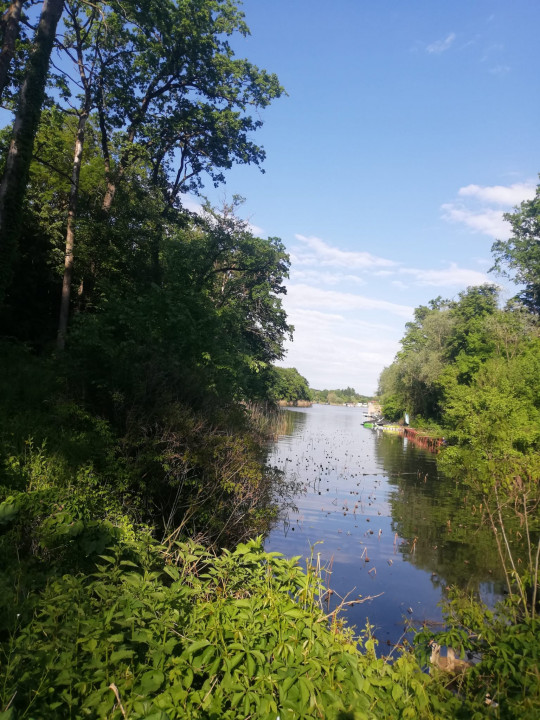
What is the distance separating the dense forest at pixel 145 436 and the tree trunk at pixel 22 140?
2.2 inches

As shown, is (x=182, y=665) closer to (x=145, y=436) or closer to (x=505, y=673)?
(x=505, y=673)

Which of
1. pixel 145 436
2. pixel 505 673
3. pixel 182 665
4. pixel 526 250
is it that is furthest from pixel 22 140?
pixel 526 250

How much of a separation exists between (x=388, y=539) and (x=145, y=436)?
29.7 feet

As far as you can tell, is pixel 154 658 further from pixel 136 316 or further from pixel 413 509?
pixel 413 509

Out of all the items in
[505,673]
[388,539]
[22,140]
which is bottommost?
[388,539]

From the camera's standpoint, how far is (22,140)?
1149 centimetres

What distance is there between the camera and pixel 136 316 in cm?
1348

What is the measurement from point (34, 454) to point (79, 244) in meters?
12.1

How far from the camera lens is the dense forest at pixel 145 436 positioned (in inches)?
105

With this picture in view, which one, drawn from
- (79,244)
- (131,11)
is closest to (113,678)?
(79,244)

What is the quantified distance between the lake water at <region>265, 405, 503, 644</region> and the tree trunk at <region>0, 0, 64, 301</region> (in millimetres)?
10854

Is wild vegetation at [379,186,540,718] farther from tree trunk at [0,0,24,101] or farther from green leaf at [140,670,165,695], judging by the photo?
tree trunk at [0,0,24,101]

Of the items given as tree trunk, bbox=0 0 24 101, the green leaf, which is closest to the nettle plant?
the green leaf

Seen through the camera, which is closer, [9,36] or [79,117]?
[9,36]
